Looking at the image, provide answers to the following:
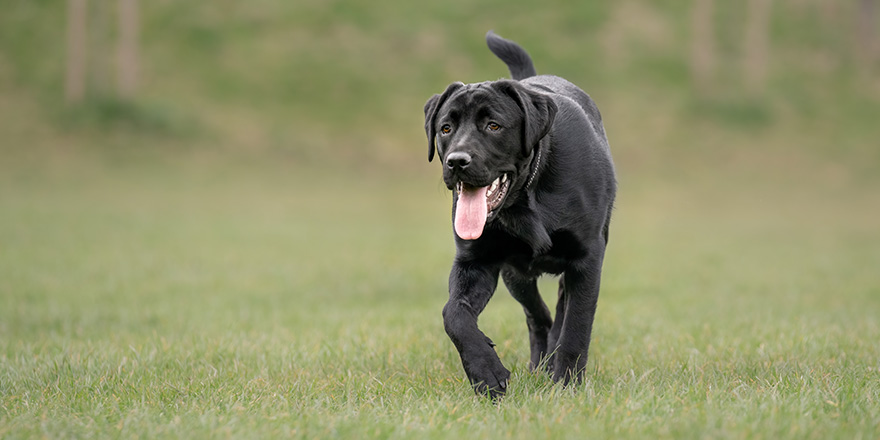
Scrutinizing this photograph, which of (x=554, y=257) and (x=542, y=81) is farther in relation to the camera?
(x=542, y=81)

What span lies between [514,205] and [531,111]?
1.55 ft

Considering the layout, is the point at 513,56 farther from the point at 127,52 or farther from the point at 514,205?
the point at 127,52

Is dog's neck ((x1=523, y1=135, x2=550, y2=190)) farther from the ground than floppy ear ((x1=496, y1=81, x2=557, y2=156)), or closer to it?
closer to it

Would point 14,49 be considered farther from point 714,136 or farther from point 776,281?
point 776,281

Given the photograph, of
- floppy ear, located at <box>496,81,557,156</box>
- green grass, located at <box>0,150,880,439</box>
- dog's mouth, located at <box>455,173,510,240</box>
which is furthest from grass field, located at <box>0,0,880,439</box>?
floppy ear, located at <box>496,81,557,156</box>

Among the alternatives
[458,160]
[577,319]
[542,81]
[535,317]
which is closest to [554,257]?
[577,319]

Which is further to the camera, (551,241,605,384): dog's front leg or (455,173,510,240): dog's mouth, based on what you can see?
(551,241,605,384): dog's front leg

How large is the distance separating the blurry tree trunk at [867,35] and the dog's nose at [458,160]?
29015mm

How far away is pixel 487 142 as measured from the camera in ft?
13.4

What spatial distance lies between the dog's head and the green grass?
887mm

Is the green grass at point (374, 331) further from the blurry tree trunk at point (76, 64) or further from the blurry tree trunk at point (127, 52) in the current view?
the blurry tree trunk at point (127, 52)

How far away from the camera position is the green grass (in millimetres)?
3449

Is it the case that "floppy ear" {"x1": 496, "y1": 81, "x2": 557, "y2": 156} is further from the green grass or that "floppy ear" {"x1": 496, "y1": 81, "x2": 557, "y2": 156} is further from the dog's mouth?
the green grass

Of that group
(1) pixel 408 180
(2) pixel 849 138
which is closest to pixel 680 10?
(2) pixel 849 138
